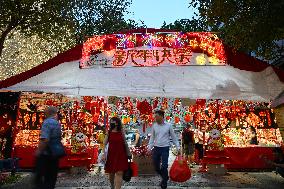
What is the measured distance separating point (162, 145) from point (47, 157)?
3.50 metres

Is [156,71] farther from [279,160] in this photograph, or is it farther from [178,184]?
[279,160]

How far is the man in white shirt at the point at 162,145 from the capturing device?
33.0 ft

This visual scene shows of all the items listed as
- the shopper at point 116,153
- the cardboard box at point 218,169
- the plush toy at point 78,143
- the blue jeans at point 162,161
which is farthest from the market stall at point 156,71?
the plush toy at point 78,143

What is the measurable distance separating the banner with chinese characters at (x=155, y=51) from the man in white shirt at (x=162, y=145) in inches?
82.6

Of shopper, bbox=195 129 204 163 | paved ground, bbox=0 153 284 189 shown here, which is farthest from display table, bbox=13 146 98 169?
shopper, bbox=195 129 204 163

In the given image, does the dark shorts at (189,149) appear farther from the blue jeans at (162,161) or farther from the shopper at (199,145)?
the blue jeans at (162,161)

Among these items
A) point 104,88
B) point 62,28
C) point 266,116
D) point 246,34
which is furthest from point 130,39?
point 266,116

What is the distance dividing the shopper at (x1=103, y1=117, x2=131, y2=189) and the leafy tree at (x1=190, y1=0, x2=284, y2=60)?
4824 millimetres

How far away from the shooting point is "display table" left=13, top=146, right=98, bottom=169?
619 inches

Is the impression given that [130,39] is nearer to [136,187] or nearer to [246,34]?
[246,34]

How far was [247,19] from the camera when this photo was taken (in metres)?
11.6

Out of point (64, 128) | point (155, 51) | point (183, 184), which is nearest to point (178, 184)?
point (183, 184)

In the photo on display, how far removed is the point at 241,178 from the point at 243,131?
4.44 m

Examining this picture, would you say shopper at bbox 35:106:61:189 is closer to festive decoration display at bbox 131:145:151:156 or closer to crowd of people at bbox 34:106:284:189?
crowd of people at bbox 34:106:284:189
